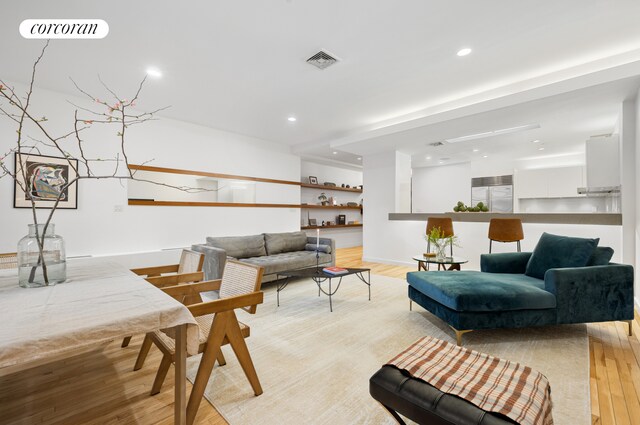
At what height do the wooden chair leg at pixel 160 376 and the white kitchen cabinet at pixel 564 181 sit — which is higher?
the white kitchen cabinet at pixel 564 181

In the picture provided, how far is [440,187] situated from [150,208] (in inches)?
295

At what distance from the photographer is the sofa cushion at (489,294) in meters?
2.34

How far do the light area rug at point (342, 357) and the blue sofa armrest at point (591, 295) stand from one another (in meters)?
0.26

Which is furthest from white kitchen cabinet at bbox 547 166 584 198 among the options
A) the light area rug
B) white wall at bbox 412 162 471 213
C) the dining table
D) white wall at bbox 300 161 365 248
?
the dining table

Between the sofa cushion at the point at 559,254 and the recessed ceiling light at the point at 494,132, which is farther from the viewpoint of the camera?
the recessed ceiling light at the point at 494,132

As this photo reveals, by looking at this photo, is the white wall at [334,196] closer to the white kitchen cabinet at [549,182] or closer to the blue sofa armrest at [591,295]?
the white kitchen cabinet at [549,182]

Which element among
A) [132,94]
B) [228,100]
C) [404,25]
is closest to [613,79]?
[404,25]

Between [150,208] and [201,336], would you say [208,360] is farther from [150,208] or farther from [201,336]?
[150,208]

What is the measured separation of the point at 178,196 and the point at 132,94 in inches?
66.7

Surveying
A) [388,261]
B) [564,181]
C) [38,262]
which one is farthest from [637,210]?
[38,262]

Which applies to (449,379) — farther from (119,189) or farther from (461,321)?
(119,189)

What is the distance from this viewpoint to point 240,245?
4.60 meters

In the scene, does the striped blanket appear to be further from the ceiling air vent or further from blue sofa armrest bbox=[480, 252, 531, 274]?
the ceiling air vent

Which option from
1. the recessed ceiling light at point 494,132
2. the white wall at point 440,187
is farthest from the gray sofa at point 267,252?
the white wall at point 440,187
